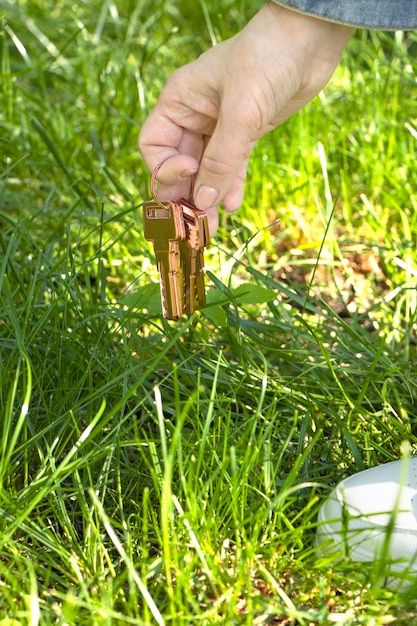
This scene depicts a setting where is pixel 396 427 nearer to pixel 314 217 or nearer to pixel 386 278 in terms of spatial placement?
pixel 386 278

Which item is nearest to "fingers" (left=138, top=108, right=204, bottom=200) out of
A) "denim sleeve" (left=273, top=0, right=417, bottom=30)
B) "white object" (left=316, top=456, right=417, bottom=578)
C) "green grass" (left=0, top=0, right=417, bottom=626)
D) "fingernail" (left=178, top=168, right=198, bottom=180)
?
"fingernail" (left=178, top=168, right=198, bottom=180)

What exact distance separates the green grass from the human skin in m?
0.16

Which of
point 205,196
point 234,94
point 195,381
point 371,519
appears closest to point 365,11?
point 234,94

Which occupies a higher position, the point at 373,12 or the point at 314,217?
the point at 373,12

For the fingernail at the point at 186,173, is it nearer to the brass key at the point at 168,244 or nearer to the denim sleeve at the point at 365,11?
the brass key at the point at 168,244

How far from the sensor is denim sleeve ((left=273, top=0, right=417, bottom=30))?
1249 mm

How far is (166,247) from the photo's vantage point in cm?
135

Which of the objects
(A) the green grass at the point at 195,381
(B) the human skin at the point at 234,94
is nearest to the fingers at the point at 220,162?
(B) the human skin at the point at 234,94

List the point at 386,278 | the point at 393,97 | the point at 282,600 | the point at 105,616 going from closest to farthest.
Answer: the point at 105,616 → the point at 282,600 → the point at 386,278 → the point at 393,97

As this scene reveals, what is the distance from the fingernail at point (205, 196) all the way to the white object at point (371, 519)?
524 millimetres

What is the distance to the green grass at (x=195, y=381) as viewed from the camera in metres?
1.08

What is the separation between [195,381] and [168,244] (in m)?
0.25

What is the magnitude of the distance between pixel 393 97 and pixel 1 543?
172cm

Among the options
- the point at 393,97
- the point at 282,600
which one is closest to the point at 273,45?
the point at 282,600
